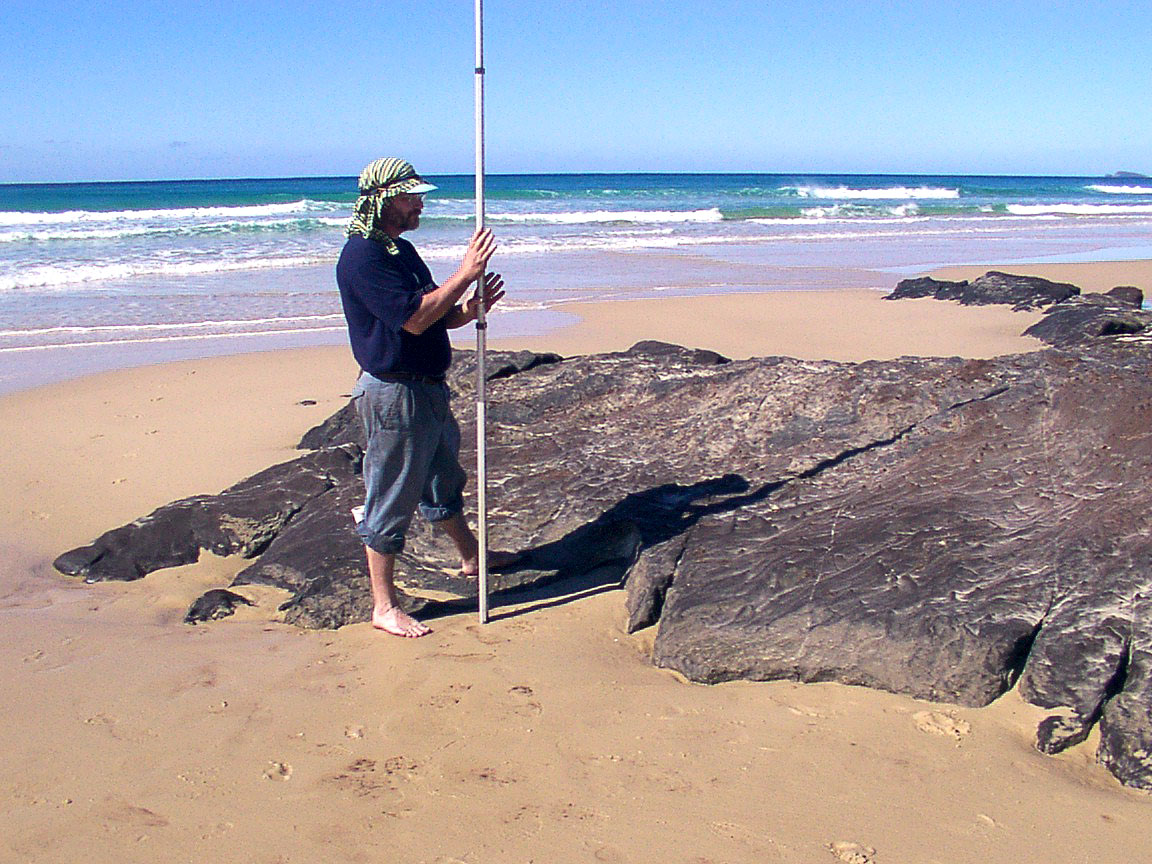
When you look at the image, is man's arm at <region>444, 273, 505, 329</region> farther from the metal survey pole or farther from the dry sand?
the dry sand

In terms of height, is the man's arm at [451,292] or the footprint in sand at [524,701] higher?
the man's arm at [451,292]

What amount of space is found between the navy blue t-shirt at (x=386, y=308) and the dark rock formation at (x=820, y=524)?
1.06 meters

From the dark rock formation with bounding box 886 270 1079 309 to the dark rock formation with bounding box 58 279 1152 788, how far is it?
10.1m

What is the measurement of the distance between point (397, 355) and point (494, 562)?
3.71 ft

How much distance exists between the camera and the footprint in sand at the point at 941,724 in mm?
3297

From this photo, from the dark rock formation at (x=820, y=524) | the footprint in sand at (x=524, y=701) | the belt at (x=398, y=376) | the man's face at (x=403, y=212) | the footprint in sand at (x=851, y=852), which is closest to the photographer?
the footprint in sand at (x=851, y=852)

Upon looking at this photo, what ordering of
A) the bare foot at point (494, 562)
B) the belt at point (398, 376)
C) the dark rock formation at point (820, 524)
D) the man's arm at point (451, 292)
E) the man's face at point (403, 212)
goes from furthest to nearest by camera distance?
1. the bare foot at point (494, 562)
2. the belt at point (398, 376)
3. the man's face at point (403, 212)
4. the man's arm at point (451, 292)
5. the dark rock formation at point (820, 524)

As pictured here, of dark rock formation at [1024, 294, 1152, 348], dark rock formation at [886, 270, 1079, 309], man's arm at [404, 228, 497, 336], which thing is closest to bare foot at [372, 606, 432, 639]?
man's arm at [404, 228, 497, 336]

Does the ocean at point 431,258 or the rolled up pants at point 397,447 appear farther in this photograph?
the ocean at point 431,258

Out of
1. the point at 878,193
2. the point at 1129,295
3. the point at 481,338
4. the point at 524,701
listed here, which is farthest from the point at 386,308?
the point at 878,193

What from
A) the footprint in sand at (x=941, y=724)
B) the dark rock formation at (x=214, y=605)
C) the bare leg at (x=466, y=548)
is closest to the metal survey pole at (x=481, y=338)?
the bare leg at (x=466, y=548)

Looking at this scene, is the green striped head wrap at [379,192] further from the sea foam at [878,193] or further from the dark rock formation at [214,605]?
the sea foam at [878,193]

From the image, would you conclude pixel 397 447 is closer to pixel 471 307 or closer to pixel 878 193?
pixel 471 307

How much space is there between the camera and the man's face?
391 centimetres
